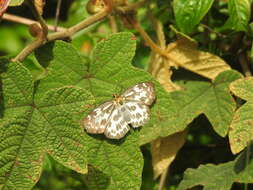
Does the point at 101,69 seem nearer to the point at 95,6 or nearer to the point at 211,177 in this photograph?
the point at 95,6

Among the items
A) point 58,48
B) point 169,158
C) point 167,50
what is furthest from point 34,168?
point 167,50

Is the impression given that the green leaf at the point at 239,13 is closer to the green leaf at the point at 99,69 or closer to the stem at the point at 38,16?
the green leaf at the point at 99,69

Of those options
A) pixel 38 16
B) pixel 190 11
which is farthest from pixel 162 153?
pixel 38 16

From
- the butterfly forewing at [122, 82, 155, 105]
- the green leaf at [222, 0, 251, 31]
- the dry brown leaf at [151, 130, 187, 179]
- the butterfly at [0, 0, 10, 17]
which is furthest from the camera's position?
the dry brown leaf at [151, 130, 187, 179]

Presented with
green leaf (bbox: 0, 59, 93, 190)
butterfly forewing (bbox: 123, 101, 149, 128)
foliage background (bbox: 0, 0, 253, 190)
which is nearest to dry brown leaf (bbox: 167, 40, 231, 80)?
foliage background (bbox: 0, 0, 253, 190)

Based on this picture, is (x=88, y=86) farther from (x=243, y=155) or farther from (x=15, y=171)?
(x=243, y=155)

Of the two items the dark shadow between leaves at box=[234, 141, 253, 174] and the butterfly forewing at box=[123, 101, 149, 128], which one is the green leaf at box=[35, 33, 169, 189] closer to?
the butterfly forewing at box=[123, 101, 149, 128]
